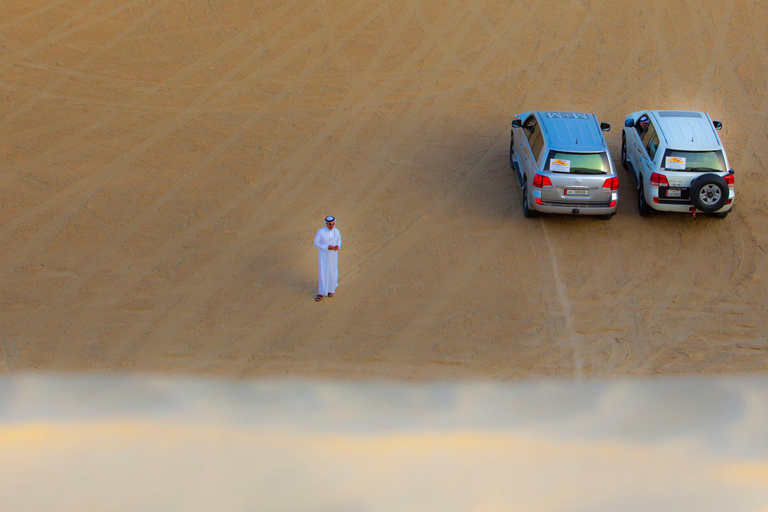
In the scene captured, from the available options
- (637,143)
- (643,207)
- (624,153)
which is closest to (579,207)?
(643,207)

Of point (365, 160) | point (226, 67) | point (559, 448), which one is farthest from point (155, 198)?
point (559, 448)

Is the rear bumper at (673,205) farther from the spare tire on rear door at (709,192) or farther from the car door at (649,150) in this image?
the car door at (649,150)

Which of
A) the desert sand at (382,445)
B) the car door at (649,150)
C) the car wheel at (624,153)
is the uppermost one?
the car wheel at (624,153)

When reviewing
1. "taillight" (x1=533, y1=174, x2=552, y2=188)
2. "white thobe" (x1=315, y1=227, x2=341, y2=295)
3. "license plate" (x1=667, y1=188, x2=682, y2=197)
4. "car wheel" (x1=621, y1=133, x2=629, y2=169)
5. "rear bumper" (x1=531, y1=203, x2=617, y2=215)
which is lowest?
"white thobe" (x1=315, y1=227, x2=341, y2=295)

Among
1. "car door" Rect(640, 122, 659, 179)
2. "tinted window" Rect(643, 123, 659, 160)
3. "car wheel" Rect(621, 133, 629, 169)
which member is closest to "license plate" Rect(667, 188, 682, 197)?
"car door" Rect(640, 122, 659, 179)

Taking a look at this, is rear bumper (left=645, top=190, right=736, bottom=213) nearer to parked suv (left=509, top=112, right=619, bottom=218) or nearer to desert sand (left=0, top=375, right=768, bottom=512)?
parked suv (left=509, top=112, right=619, bottom=218)

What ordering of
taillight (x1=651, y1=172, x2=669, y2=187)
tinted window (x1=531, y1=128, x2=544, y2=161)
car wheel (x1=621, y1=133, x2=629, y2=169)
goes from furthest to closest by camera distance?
car wheel (x1=621, y1=133, x2=629, y2=169) → tinted window (x1=531, y1=128, x2=544, y2=161) → taillight (x1=651, y1=172, x2=669, y2=187)

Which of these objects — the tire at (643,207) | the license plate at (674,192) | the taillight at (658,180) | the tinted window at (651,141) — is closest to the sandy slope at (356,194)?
the tire at (643,207)
